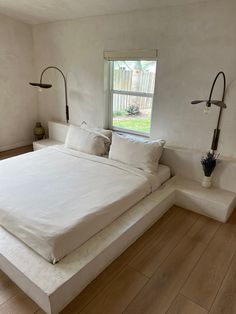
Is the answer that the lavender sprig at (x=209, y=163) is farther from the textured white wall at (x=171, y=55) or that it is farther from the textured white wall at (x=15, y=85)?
the textured white wall at (x=15, y=85)

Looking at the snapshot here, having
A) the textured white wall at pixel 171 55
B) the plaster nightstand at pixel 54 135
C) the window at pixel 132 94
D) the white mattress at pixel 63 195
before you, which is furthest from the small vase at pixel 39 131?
the window at pixel 132 94

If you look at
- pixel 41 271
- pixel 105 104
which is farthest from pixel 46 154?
pixel 41 271

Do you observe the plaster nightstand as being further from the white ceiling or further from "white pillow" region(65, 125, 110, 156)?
the white ceiling

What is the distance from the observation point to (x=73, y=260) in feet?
4.92

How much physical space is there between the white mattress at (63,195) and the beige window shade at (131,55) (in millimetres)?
1464

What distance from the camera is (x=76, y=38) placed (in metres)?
3.40

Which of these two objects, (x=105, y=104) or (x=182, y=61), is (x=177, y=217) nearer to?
(x=182, y=61)

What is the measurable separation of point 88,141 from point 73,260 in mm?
1847

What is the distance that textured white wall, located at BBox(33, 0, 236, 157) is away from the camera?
2332 mm

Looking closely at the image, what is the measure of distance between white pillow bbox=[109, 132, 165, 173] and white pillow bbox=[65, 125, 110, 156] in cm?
31

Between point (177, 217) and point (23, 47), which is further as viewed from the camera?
point (23, 47)

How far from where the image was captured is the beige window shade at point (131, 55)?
2.77m

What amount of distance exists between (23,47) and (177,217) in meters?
3.94

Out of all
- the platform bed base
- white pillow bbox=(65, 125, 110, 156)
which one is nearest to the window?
white pillow bbox=(65, 125, 110, 156)
